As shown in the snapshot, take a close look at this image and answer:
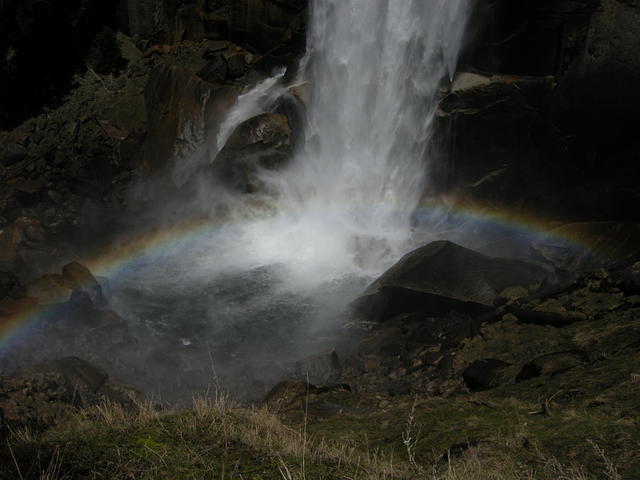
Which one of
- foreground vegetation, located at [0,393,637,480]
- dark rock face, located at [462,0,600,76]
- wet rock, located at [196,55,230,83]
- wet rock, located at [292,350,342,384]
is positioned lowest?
wet rock, located at [292,350,342,384]

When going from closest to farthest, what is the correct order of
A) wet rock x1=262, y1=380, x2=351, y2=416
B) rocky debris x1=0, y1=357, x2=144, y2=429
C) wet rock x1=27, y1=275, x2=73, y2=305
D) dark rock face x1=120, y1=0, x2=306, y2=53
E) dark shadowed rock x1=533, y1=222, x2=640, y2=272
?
wet rock x1=262, y1=380, x2=351, y2=416
rocky debris x1=0, y1=357, x2=144, y2=429
dark shadowed rock x1=533, y1=222, x2=640, y2=272
wet rock x1=27, y1=275, x2=73, y2=305
dark rock face x1=120, y1=0, x2=306, y2=53

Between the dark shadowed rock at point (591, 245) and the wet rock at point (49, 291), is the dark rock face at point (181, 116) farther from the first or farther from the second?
the dark shadowed rock at point (591, 245)

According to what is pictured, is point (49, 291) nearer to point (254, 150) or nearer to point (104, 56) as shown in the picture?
→ point (254, 150)

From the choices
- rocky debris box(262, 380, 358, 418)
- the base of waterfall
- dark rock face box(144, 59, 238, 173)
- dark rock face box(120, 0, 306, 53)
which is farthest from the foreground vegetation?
dark rock face box(120, 0, 306, 53)

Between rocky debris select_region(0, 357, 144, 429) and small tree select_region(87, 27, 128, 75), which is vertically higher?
small tree select_region(87, 27, 128, 75)

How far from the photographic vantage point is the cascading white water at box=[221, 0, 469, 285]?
15672mm

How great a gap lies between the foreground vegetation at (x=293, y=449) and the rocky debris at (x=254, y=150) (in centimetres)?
1276

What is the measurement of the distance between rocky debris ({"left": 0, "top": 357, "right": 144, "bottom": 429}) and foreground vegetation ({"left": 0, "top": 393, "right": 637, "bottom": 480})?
421 centimetres

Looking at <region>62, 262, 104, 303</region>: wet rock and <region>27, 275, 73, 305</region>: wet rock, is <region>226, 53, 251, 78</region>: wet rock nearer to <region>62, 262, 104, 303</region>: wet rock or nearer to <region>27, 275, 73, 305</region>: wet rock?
<region>62, 262, 104, 303</region>: wet rock

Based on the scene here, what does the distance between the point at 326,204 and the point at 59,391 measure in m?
10.5

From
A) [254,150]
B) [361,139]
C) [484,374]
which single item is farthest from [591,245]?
[254,150]

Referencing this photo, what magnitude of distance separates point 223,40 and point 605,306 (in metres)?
20.5

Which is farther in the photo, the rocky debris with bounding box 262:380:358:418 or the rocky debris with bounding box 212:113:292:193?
the rocky debris with bounding box 212:113:292:193

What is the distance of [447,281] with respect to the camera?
11242 millimetres
